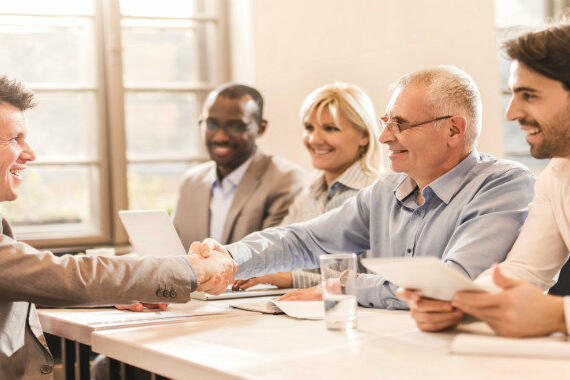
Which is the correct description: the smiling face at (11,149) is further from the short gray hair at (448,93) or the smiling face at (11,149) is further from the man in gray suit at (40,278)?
the short gray hair at (448,93)

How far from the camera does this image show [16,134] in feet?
6.16

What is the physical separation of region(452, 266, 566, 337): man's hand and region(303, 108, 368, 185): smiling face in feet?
5.52

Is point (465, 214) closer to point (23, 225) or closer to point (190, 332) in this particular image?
point (190, 332)

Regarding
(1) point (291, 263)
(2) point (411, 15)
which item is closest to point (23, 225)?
(1) point (291, 263)

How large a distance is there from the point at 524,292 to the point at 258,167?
225 centimetres

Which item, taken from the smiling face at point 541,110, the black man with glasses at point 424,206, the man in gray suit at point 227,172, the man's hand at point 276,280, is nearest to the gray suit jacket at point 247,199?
the man in gray suit at point 227,172

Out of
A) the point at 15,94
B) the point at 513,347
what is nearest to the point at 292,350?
the point at 513,347

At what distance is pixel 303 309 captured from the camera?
1774 mm

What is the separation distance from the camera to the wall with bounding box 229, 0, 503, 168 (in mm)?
3984

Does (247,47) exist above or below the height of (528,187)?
above

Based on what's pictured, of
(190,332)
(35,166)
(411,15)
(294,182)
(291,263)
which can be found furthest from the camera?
(411,15)

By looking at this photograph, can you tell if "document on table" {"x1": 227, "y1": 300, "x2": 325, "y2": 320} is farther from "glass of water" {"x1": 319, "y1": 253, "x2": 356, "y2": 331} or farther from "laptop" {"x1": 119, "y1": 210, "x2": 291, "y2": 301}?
"laptop" {"x1": 119, "y1": 210, "x2": 291, "y2": 301}

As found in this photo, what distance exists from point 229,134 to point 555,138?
2092 mm

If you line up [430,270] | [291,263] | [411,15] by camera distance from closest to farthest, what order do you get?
[430,270] → [291,263] → [411,15]
